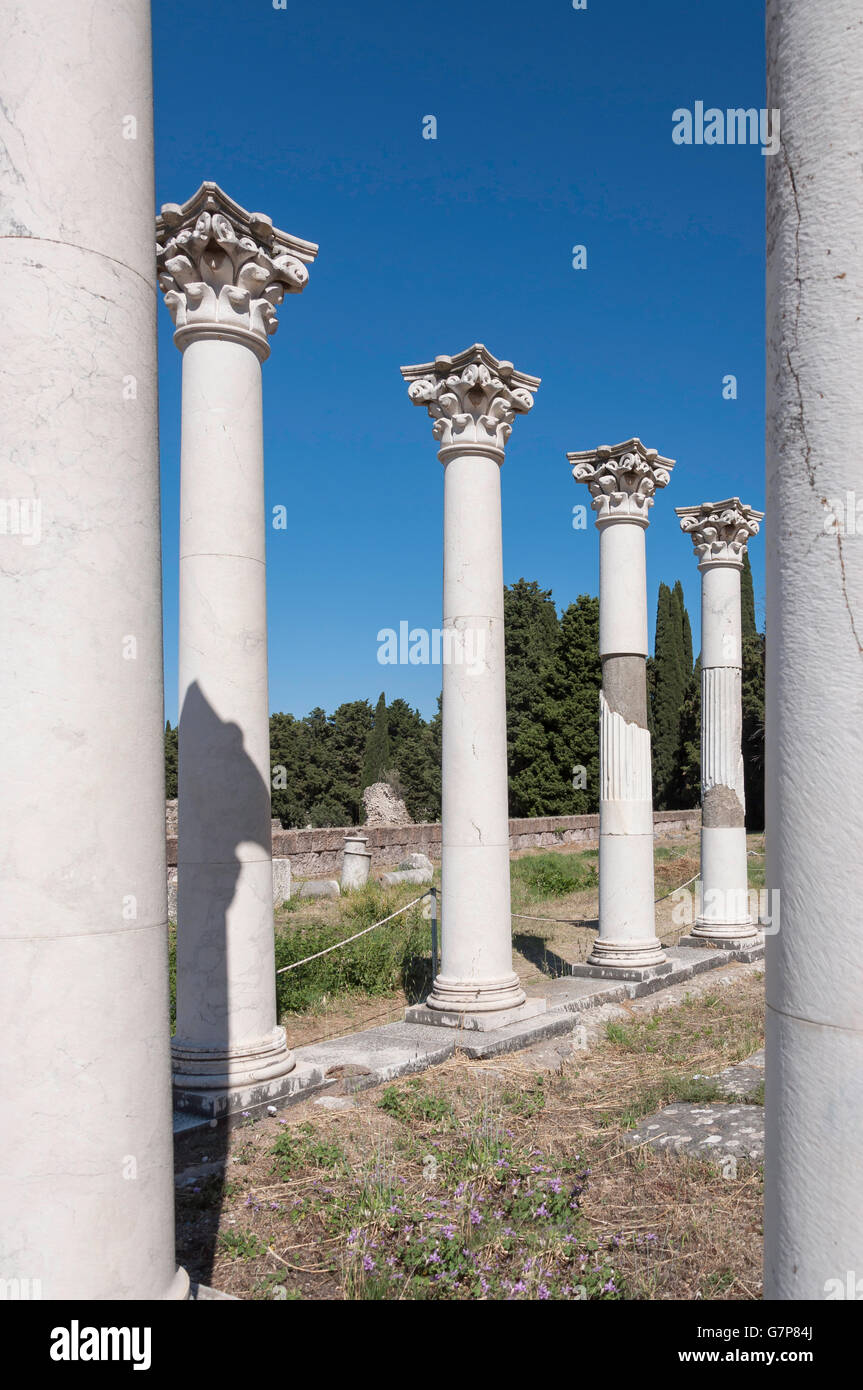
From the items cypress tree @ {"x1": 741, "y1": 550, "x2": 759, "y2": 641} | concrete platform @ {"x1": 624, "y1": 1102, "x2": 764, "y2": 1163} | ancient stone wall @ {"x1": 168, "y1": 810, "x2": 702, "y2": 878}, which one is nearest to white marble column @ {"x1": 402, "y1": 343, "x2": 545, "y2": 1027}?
concrete platform @ {"x1": 624, "y1": 1102, "x2": 764, "y2": 1163}

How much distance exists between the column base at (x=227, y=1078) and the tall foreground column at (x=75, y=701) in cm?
719

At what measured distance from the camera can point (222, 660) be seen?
1334cm

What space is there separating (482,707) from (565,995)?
6.34 m

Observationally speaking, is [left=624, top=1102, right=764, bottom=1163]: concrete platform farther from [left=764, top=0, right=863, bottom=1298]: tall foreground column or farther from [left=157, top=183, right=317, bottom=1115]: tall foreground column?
[left=764, top=0, right=863, bottom=1298]: tall foreground column

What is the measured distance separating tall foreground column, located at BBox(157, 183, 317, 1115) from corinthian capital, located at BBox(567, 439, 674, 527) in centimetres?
1093

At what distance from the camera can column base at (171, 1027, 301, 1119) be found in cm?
1238

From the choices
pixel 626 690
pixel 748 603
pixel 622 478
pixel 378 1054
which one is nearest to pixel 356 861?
pixel 626 690

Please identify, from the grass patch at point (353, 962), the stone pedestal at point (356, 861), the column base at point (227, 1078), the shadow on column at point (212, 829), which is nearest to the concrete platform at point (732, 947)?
the grass patch at point (353, 962)

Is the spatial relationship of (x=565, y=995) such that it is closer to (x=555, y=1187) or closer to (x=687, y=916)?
(x=555, y=1187)

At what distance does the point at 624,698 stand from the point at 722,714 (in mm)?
6092

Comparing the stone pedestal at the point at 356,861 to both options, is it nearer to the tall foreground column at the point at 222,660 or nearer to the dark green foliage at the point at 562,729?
the tall foreground column at the point at 222,660

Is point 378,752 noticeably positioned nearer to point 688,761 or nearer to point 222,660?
point 688,761

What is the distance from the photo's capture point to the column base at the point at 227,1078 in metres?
12.4
